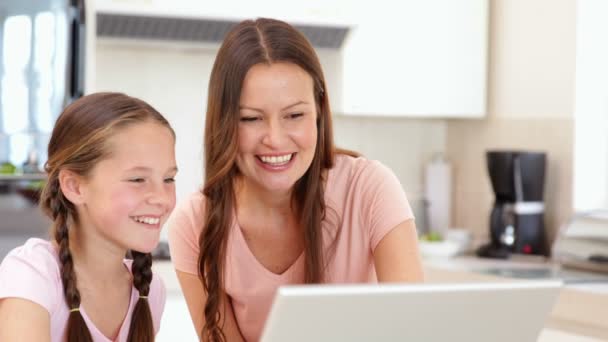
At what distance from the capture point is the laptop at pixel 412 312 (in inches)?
37.6

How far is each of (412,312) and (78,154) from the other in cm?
68

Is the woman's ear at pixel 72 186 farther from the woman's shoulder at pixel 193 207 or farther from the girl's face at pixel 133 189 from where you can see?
the woman's shoulder at pixel 193 207

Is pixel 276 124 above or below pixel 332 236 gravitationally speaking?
above

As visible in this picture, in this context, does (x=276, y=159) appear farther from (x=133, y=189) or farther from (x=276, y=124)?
(x=133, y=189)

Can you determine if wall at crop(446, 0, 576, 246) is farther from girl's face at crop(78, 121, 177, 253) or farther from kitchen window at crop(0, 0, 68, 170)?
girl's face at crop(78, 121, 177, 253)

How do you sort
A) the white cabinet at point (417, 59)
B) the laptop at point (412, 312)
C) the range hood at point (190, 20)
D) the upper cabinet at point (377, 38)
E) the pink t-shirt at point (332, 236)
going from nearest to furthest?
the laptop at point (412, 312) → the pink t-shirt at point (332, 236) → the range hood at point (190, 20) → the upper cabinet at point (377, 38) → the white cabinet at point (417, 59)

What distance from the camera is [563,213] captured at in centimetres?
380

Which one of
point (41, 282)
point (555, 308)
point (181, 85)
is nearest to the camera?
point (41, 282)

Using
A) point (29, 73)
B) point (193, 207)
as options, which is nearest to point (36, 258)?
point (193, 207)

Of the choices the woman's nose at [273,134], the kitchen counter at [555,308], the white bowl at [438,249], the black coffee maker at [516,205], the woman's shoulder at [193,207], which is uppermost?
the woman's nose at [273,134]

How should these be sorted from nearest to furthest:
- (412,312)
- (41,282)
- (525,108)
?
1. (412,312)
2. (41,282)
3. (525,108)

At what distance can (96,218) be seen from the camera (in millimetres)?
1484

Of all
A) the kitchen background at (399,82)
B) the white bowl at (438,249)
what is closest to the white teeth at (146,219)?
the kitchen background at (399,82)

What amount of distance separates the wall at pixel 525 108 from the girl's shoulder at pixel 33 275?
2.69m
